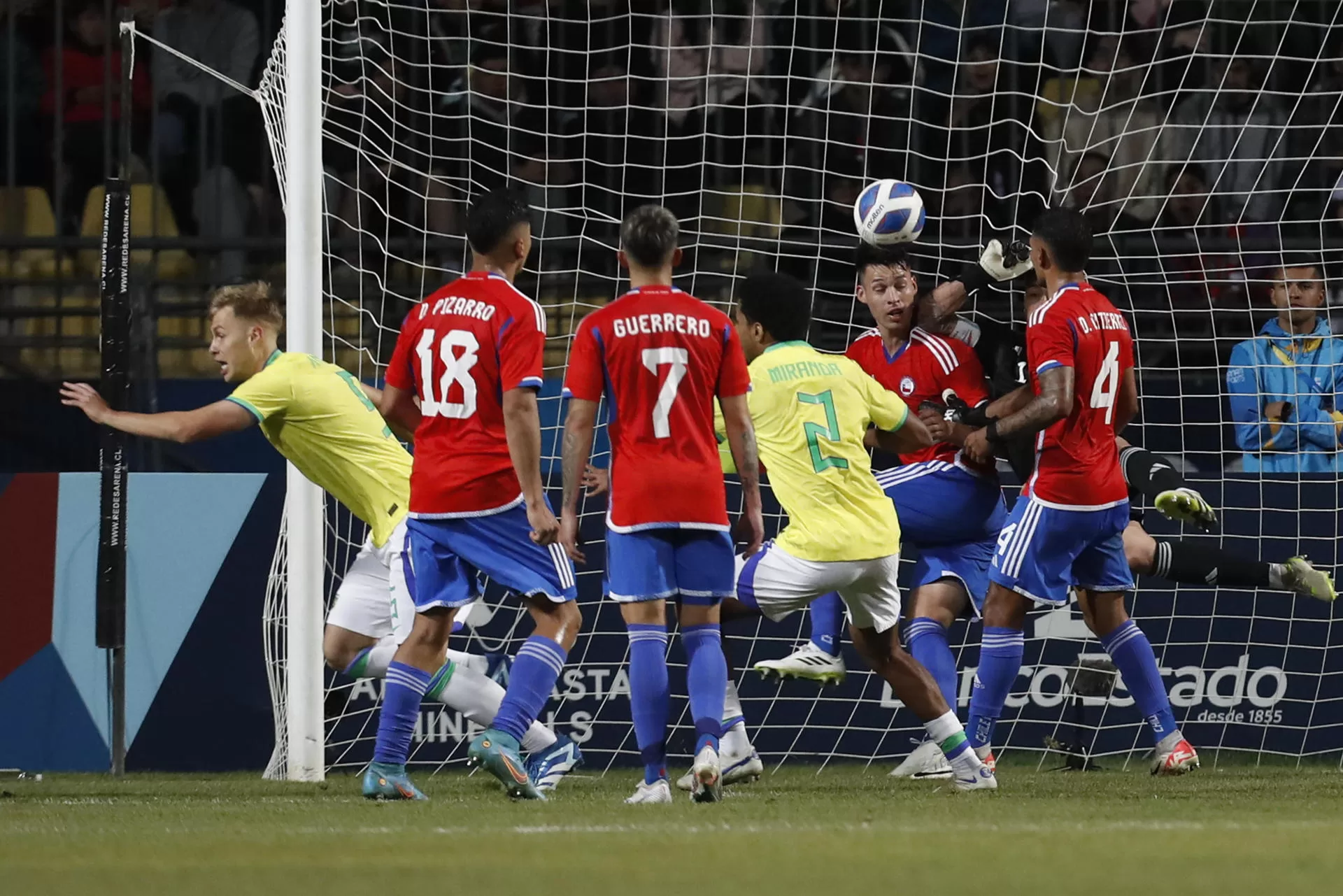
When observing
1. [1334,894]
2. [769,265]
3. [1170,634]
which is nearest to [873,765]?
[1170,634]

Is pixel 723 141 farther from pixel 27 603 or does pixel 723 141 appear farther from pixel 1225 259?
pixel 27 603

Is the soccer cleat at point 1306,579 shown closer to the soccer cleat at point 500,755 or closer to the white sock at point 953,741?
the white sock at point 953,741

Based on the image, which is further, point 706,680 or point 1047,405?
point 1047,405

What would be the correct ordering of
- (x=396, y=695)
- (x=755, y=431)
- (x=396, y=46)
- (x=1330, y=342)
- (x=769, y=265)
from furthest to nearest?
1. (x=396, y=46)
2. (x=769, y=265)
3. (x=1330, y=342)
4. (x=755, y=431)
5. (x=396, y=695)

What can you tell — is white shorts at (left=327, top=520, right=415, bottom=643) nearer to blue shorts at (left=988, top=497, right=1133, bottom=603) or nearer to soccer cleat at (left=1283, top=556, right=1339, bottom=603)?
blue shorts at (left=988, top=497, right=1133, bottom=603)

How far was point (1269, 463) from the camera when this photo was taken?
8.98 metres

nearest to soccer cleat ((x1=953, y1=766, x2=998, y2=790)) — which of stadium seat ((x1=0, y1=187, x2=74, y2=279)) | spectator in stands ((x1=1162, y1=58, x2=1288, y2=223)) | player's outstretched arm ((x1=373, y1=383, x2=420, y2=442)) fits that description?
player's outstretched arm ((x1=373, y1=383, x2=420, y2=442))

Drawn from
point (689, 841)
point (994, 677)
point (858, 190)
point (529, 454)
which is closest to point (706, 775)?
point (689, 841)

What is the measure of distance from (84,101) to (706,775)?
6839 mm

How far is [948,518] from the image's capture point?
7801 mm

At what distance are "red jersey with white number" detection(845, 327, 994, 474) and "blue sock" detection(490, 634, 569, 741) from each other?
214cm

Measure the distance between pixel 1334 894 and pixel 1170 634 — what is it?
5.16m

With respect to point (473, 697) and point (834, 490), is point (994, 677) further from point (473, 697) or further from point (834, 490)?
point (473, 697)

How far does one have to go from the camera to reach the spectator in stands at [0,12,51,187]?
10875 millimetres
